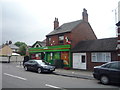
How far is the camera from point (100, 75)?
12047 mm

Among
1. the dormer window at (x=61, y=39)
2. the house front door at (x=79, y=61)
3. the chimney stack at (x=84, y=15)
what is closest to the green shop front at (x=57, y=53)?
the house front door at (x=79, y=61)

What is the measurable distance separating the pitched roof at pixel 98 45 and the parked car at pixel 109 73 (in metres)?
7.53

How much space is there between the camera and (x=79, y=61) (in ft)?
75.4

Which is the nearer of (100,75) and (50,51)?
Answer: (100,75)

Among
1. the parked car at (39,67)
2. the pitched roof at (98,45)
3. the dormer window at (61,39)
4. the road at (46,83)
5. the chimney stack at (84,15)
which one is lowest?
the road at (46,83)

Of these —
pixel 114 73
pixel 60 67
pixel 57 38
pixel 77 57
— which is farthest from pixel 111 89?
pixel 57 38

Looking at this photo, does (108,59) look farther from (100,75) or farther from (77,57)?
(100,75)

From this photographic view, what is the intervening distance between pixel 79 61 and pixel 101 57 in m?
3.65

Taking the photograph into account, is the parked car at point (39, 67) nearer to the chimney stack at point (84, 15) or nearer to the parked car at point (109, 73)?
the parked car at point (109, 73)

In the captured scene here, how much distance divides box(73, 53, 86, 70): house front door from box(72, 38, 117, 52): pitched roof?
2.47 feet

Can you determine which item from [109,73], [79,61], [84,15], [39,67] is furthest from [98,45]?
[109,73]

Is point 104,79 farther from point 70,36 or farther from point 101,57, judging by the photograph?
point 70,36

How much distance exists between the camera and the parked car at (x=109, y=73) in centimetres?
1111

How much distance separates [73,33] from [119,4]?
8.06m
